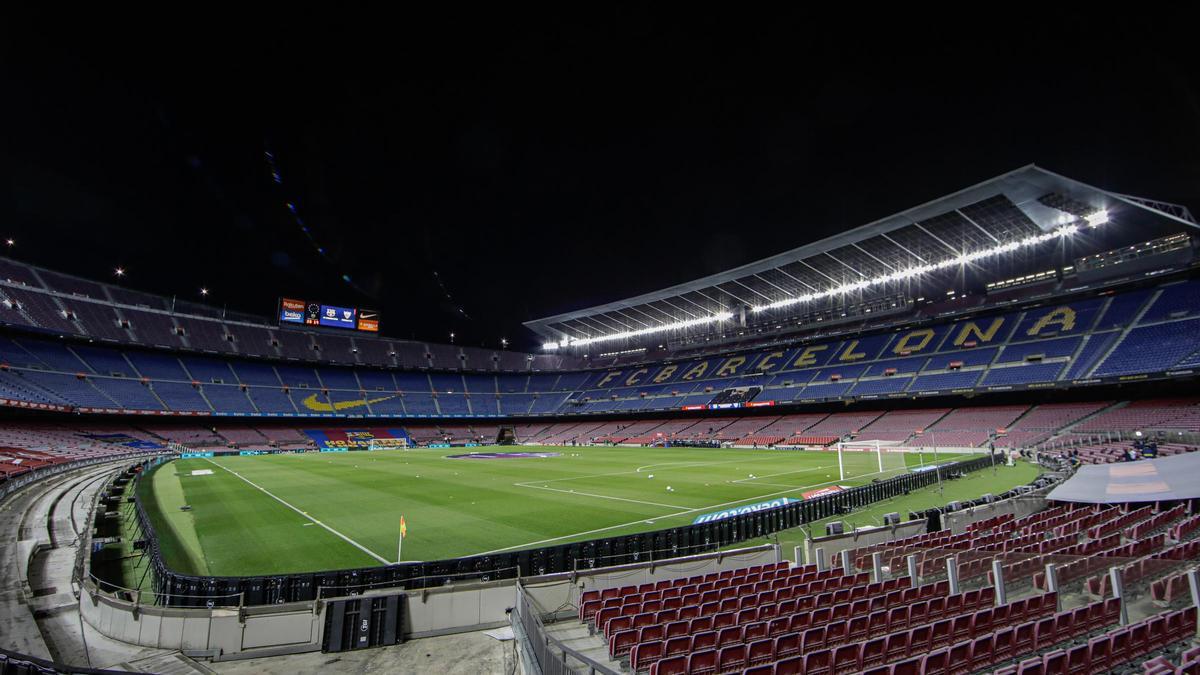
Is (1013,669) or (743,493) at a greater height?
(1013,669)

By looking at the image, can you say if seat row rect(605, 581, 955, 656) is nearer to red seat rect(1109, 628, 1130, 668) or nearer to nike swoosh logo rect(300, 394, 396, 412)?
red seat rect(1109, 628, 1130, 668)

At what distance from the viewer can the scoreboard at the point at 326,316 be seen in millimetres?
72188

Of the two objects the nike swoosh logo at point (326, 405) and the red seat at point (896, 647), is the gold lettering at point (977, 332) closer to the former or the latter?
the red seat at point (896, 647)

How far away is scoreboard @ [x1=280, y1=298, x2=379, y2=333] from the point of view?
237 ft

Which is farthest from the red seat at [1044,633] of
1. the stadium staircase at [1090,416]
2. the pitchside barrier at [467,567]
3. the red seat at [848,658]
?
the stadium staircase at [1090,416]

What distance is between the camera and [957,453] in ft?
126

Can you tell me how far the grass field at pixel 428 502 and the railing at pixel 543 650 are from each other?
5.71m

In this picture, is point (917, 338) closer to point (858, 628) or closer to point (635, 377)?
point (635, 377)

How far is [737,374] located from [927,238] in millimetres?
29354

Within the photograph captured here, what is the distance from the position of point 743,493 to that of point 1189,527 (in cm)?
1461

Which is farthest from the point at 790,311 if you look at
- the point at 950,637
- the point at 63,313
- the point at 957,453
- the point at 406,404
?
the point at 63,313

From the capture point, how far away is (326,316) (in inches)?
2997

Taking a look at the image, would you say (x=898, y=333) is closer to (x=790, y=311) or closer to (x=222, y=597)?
(x=790, y=311)

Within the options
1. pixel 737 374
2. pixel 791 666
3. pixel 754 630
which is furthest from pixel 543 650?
pixel 737 374
